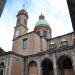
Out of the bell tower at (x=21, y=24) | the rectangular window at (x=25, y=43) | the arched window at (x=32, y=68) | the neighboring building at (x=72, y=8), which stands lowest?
the arched window at (x=32, y=68)

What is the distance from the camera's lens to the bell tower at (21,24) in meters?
31.3

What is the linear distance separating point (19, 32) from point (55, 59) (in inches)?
573

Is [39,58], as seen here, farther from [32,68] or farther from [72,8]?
[72,8]

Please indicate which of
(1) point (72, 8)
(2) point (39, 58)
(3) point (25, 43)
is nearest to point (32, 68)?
(2) point (39, 58)

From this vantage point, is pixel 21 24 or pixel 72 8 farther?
pixel 21 24

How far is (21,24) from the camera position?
31734 mm

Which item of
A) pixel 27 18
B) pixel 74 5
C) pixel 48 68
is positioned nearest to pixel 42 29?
pixel 27 18

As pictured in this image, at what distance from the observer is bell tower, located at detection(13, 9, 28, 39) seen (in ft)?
103

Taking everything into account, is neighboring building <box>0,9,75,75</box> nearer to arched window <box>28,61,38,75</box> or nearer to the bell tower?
arched window <box>28,61,38,75</box>

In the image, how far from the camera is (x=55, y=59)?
62.0 feet

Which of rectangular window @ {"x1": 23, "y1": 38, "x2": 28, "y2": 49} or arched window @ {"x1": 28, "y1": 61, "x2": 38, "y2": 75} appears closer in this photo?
arched window @ {"x1": 28, "y1": 61, "x2": 38, "y2": 75}

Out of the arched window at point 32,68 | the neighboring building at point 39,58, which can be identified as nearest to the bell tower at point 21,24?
the neighboring building at point 39,58

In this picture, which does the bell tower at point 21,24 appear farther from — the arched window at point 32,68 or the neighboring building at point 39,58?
the arched window at point 32,68

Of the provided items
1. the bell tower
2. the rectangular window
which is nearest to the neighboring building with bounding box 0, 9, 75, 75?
the rectangular window
